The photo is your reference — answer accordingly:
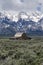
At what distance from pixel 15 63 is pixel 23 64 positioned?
2.57ft

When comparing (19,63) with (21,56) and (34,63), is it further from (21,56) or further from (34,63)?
(21,56)

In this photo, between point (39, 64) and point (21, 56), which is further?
point (21, 56)

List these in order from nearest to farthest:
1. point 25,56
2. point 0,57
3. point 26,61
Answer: point 26,61, point 25,56, point 0,57

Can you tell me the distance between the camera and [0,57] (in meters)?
24.4

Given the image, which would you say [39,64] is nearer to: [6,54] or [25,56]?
[25,56]

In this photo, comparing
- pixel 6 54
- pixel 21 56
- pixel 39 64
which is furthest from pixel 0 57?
pixel 39 64

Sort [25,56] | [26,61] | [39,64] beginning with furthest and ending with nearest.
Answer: [25,56] → [26,61] → [39,64]

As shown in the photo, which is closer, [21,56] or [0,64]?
[0,64]

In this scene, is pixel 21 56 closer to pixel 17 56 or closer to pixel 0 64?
pixel 17 56

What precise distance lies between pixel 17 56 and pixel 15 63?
2956 millimetres

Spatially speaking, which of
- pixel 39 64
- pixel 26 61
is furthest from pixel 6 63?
pixel 39 64

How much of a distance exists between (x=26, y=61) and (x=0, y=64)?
93.7 inches

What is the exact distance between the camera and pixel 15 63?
20.2m

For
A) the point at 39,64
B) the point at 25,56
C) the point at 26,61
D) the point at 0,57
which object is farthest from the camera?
the point at 0,57
